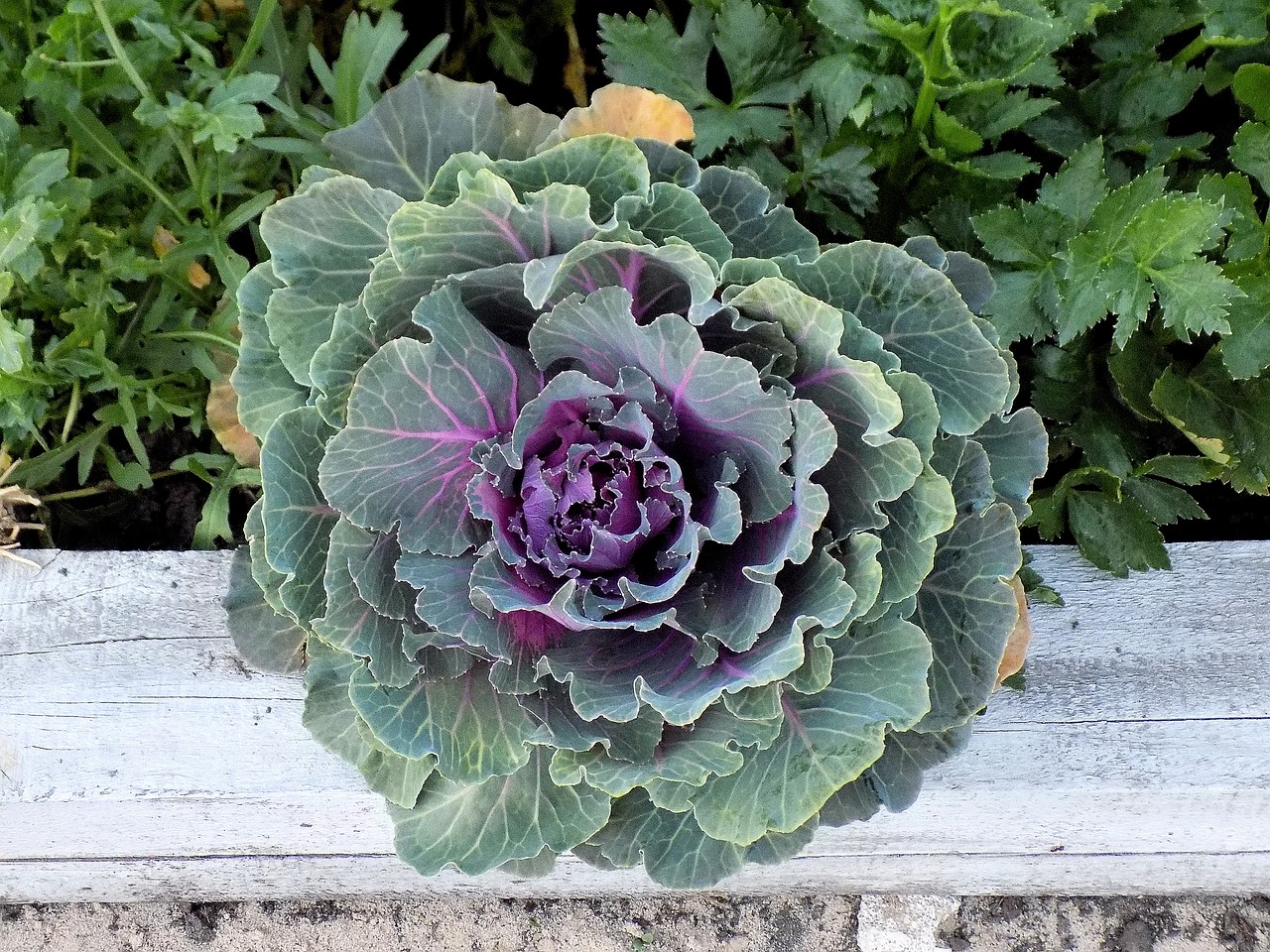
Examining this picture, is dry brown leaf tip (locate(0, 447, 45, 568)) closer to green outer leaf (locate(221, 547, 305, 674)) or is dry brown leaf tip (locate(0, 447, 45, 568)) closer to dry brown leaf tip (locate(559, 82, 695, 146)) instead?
green outer leaf (locate(221, 547, 305, 674))

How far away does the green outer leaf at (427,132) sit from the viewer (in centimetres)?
116

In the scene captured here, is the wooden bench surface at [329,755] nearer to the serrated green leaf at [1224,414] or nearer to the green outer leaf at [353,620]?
the serrated green leaf at [1224,414]

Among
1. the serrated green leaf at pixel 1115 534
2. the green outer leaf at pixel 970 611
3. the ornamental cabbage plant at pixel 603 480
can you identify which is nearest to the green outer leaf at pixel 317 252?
the ornamental cabbage plant at pixel 603 480

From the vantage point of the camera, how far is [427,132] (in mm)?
1185

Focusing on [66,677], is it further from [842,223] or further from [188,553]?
[842,223]

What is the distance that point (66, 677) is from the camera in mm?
1437

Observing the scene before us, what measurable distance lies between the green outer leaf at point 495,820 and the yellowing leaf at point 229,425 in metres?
0.57

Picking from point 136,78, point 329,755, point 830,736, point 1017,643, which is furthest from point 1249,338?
point 136,78

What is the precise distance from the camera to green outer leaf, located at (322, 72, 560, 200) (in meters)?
1.16

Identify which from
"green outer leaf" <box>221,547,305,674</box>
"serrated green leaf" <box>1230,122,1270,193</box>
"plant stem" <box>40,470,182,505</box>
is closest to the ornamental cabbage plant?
"green outer leaf" <box>221,547,305,674</box>

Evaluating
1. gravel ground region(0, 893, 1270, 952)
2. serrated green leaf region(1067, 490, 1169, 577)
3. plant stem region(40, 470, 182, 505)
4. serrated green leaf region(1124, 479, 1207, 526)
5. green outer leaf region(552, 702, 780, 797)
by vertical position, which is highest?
serrated green leaf region(1124, 479, 1207, 526)

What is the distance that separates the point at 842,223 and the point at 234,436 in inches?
36.5

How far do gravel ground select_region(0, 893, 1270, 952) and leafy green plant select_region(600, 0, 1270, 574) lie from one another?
787 millimetres

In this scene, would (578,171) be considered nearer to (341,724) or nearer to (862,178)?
(862,178)
